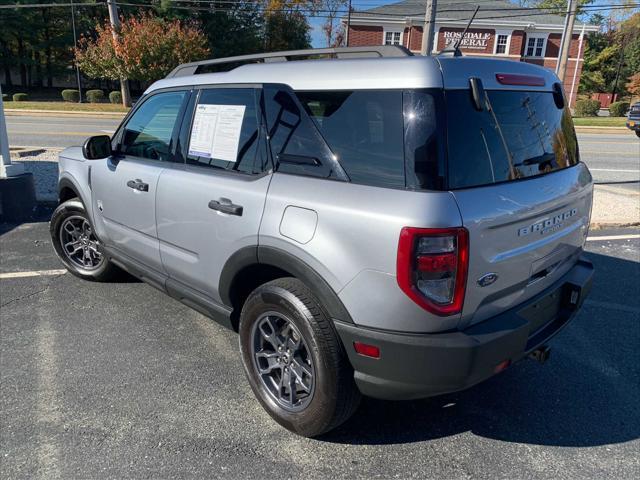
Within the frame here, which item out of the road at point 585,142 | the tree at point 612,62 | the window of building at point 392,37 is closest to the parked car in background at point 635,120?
the road at point 585,142

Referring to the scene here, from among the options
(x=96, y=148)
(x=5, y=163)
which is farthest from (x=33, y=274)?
(x=5, y=163)

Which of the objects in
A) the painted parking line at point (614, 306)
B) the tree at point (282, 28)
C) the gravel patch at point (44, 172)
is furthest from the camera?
the tree at point (282, 28)

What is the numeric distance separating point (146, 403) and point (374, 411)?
135 cm

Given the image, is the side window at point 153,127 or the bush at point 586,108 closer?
the side window at point 153,127

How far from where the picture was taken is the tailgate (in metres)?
2.08

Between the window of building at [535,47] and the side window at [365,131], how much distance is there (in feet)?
142

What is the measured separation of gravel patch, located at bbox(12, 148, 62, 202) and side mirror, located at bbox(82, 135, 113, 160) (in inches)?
152

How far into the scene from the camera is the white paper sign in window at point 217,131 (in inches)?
112

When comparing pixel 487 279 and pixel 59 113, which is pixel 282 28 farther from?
pixel 487 279

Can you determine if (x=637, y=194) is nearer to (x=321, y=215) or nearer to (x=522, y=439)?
(x=522, y=439)

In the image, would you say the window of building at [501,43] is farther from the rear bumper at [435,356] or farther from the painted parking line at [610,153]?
the rear bumper at [435,356]

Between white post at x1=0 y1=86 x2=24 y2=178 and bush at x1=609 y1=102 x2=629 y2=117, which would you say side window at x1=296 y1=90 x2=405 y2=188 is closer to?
white post at x1=0 y1=86 x2=24 y2=178

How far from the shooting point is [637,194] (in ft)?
28.6

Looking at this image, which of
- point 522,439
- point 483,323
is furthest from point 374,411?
point 483,323
